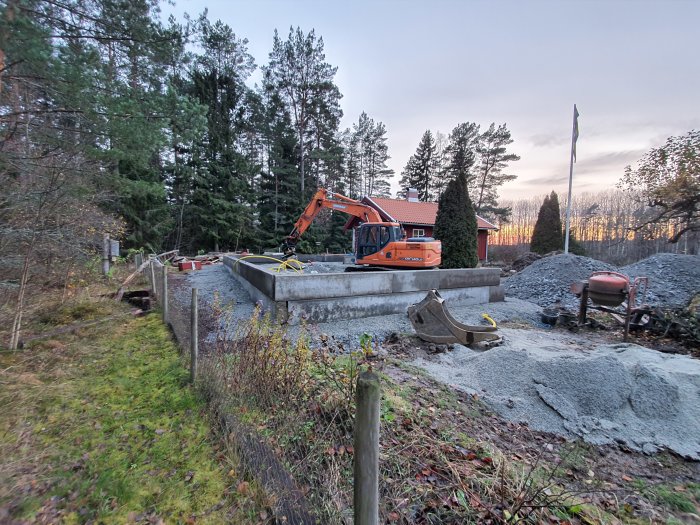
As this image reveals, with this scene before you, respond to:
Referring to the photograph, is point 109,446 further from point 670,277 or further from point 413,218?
point 413,218

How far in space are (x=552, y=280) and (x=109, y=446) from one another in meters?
13.9

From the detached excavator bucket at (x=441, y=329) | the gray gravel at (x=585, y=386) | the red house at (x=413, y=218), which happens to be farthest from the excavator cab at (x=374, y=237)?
the red house at (x=413, y=218)

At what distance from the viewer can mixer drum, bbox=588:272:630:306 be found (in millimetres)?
6852

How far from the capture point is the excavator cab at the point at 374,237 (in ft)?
33.6

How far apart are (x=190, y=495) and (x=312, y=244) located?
79.1 ft

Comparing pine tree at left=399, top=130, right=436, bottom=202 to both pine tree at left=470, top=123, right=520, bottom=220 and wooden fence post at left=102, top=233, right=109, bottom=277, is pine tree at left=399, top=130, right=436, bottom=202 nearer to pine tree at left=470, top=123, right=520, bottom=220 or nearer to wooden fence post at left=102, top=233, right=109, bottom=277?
pine tree at left=470, top=123, right=520, bottom=220

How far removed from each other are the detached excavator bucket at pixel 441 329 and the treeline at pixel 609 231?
1601 cm

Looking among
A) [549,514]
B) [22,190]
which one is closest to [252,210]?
[22,190]

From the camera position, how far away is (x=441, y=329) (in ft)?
19.2

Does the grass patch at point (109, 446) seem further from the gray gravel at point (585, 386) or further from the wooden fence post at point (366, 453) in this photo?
the gray gravel at point (585, 386)

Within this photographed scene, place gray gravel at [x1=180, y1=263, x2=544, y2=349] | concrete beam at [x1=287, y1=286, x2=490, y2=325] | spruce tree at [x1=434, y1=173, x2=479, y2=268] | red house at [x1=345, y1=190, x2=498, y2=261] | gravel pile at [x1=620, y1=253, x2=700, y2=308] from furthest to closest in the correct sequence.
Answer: red house at [x1=345, y1=190, x2=498, y2=261] → spruce tree at [x1=434, y1=173, x2=479, y2=268] → gravel pile at [x1=620, y1=253, x2=700, y2=308] → concrete beam at [x1=287, y1=286, x2=490, y2=325] → gray gravel at [x1=180, y1=263, x2=544, y2=349]

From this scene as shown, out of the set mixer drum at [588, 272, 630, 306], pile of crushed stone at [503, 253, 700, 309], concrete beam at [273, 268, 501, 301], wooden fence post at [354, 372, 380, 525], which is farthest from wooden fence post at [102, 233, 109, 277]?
pile of crushed stone at [503, 253, 700, 309]

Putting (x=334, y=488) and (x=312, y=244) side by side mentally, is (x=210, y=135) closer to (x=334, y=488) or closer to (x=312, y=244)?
(x=312, y=244)

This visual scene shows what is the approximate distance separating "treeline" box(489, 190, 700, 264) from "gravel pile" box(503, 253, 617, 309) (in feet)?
19.7
